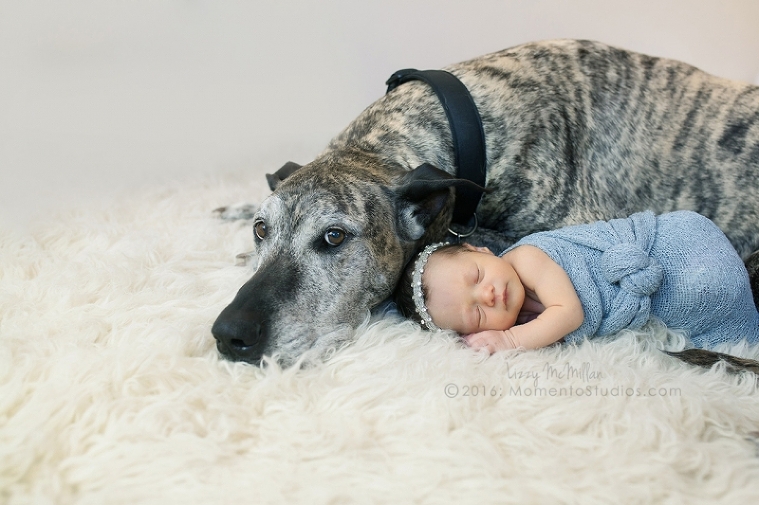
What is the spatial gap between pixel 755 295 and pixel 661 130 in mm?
679

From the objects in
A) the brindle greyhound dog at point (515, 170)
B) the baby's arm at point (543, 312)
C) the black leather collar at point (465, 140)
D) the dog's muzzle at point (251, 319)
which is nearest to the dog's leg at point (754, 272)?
the brindle greyhound dog at point (515, 170)

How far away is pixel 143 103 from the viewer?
105 inches

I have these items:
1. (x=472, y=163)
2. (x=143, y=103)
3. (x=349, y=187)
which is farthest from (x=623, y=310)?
(x=143, y=103)

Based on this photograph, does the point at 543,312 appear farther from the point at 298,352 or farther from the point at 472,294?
the point at 298,352

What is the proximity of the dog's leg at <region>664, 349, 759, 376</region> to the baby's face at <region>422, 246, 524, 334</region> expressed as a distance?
43cm

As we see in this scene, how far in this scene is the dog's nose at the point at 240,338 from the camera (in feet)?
4.30

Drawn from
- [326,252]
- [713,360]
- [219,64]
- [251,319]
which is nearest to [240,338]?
[251,319]

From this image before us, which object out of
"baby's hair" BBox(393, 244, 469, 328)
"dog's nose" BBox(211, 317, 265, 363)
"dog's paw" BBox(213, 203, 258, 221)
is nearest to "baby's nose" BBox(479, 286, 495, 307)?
"baby's hair" BBox(393, 244, 469, 328)

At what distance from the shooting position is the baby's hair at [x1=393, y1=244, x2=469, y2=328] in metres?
1.57

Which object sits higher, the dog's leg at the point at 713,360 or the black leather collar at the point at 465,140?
the black leather collar at the point at 465,140

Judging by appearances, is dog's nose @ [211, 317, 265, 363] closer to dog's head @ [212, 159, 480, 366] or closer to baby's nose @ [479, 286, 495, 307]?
dog's head @ [212, 159, 480, 366]

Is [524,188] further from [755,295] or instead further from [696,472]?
[696,472]

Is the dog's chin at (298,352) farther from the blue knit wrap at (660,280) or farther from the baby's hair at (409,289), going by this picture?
the blue knit wrap at (660,280)

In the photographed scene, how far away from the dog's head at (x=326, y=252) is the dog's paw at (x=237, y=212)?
94 cm
